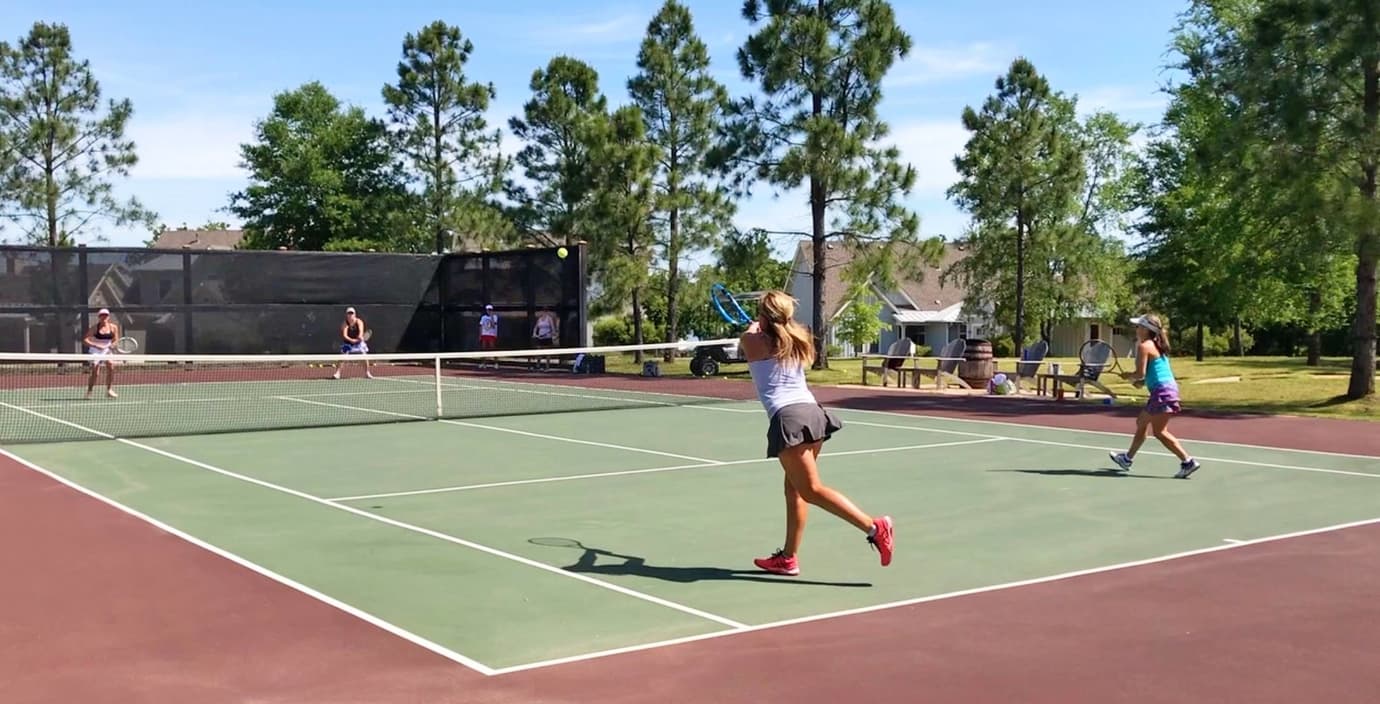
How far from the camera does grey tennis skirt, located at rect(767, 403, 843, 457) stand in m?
6.91

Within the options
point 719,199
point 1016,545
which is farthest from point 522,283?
point 1016,545

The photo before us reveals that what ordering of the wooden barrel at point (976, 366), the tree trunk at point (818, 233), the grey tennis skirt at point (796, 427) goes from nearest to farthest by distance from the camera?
1. the grey tennis skirt at point (796, 427)
2. the wooden barrel at point (976, 366)
3. the tree trunk at point (818, 233)

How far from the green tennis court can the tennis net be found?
1.02 feet

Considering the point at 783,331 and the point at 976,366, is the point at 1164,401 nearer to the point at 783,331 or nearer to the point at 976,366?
the point at 783,331

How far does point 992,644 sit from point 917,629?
41 centimetres

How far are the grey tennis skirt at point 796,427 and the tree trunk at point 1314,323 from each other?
35915 millimetres

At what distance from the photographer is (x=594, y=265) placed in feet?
114

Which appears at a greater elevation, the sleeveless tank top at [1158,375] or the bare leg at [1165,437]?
the sleeveless tank top at [1158,375]

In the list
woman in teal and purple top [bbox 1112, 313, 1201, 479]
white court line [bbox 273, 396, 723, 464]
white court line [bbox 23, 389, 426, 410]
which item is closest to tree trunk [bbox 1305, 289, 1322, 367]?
white court line [bbox 23, 389, 426, 410]

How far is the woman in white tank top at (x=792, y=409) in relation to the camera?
6961 millimetres

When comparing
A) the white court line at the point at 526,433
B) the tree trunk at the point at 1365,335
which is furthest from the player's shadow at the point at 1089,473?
the tree trunk at the point at 1365,335

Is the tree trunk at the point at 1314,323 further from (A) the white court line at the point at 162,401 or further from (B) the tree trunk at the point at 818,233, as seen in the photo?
(A) the white court line at the point at 162,401

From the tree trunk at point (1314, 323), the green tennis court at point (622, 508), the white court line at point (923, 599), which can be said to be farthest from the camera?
the tree trunk at point (1314, 323)

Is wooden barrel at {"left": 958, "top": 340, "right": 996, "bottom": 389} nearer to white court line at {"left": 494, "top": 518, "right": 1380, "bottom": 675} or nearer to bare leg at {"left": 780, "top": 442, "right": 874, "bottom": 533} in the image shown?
white court line at {"left": 494, "top": 518, "right": 1380, "bottom": 675}
